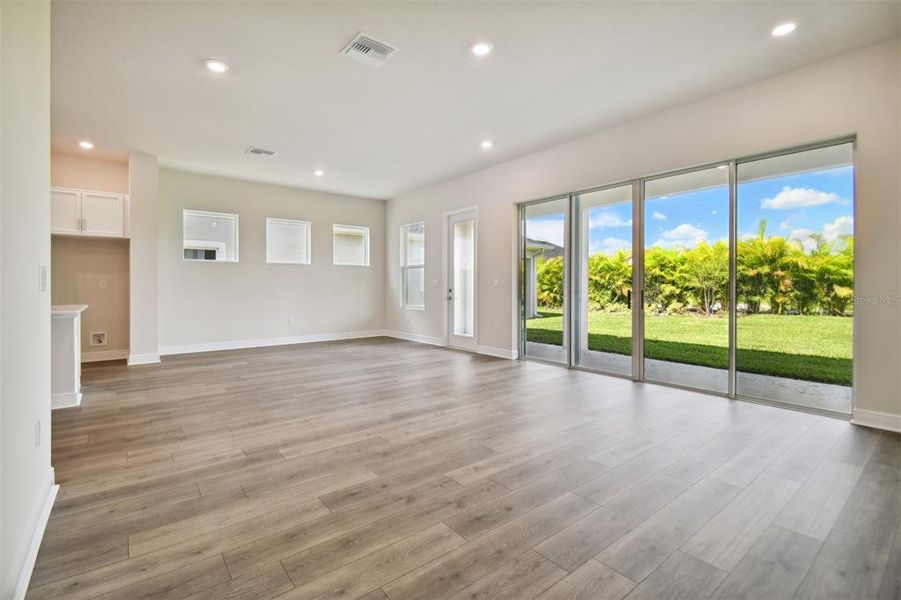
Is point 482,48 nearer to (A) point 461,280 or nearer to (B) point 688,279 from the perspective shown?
(B) point 688,279

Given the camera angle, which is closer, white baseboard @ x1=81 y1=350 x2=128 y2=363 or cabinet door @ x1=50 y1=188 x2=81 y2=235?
cabinet door @ x1=50 y1=188 x2=81 y2=235

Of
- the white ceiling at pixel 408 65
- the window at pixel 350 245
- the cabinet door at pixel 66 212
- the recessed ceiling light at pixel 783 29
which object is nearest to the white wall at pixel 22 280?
the white ceiling at pixel 408 65

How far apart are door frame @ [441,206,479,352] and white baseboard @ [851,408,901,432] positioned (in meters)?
4.40

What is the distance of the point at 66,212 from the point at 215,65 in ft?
13.1

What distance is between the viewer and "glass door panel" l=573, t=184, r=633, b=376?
482 cm

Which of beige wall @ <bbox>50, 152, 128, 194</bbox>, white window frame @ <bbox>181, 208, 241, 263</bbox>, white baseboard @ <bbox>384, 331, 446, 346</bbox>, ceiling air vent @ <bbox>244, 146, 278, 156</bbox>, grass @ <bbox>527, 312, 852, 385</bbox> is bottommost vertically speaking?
white baseboard @ <bbox>384, 331, 446, 346</bbox>

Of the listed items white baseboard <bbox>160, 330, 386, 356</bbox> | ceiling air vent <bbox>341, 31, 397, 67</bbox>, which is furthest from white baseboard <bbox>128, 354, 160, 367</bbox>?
ceiling air vent <bbox>341, 31, 397, 67</bbox>

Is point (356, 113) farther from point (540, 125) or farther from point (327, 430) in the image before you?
point (327, 430)

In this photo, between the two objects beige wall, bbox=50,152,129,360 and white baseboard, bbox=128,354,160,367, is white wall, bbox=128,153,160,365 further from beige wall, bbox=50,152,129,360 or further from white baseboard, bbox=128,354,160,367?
beige wall, bbox=50,152,129,360

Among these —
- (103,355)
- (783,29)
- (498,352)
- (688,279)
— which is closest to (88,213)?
(103,355)

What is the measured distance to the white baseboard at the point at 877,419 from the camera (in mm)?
3018

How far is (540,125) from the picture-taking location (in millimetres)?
4633

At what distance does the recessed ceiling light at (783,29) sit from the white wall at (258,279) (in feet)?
22.7

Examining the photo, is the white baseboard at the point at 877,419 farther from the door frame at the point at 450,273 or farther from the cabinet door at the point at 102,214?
the cabinet door at the point at 102,214
